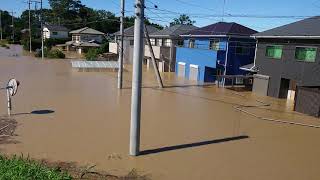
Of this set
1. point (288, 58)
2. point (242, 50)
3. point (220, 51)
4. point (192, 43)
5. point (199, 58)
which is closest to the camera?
point (288, 58)

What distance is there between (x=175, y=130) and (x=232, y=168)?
5.14 m

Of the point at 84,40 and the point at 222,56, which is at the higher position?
the point at 84,40

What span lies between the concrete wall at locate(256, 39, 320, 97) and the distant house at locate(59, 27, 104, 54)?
148 ft

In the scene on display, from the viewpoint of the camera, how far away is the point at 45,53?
60.0m

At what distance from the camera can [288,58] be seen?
2675 cm

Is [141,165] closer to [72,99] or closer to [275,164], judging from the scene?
[275,164]

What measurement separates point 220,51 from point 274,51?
604 centimetres

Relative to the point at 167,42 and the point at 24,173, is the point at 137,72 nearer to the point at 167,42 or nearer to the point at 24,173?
the point at 24,173

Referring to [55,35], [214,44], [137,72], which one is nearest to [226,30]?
[214,44]

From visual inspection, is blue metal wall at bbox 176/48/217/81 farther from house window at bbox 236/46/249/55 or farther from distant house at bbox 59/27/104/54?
distant house at bbox 59/27/104/54

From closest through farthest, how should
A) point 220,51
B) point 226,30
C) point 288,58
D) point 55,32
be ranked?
point 288,58 → point 220,51 → point 226,30 → point 55,32

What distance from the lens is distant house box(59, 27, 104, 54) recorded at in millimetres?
68688

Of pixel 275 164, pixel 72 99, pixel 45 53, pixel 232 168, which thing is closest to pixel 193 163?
pixel 232 168

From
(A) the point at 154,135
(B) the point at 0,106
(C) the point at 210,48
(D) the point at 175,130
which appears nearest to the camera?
(A) the point at 154,135
